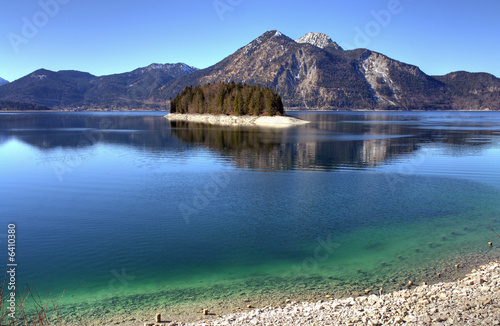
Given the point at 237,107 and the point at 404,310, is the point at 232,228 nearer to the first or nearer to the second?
the point at 404,310

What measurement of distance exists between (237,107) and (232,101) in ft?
24.9

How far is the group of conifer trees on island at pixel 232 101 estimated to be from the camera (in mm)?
133125

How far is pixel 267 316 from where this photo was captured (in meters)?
10.1

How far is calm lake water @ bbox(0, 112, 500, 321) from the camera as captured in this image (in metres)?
12.9

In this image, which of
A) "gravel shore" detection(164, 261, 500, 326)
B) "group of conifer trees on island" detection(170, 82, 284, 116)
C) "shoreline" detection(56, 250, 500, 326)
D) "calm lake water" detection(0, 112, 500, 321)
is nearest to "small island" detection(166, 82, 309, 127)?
"group of conifer trees on island" detection(170, 82, 284, 116)

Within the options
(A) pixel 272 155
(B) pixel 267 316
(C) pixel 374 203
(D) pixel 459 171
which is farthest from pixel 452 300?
(A) pixel 272 155

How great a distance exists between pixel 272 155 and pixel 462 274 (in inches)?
1307

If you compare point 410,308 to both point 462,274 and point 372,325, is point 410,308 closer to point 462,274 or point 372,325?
point 372,325

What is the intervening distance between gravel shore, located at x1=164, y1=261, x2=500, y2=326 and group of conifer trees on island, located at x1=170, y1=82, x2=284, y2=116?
403ft

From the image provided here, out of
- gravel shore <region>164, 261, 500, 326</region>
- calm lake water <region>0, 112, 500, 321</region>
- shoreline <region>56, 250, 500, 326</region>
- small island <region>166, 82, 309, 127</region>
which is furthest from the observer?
small island <region>166, 82, 309, 127</region>

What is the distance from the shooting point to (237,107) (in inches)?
5374
